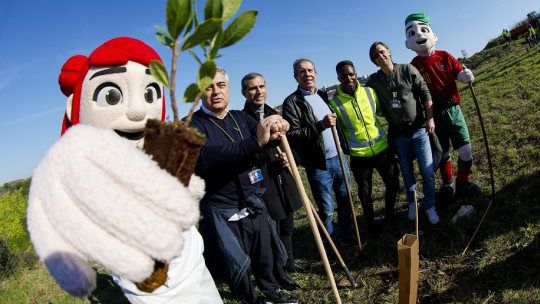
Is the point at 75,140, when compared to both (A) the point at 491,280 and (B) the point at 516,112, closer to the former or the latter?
(A) the point at 491,280

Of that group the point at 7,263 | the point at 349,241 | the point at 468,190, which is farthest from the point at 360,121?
the point at 7,263

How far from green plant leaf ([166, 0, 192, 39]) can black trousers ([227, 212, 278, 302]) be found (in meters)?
1.89

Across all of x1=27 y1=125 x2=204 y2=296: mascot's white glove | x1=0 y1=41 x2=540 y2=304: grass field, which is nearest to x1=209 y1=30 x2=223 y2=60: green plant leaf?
x1=27 y1=125 x2=204 y2=296: mascot's white glove

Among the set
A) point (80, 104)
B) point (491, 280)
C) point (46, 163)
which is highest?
point (80, 104)

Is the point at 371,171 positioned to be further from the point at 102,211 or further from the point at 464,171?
the point at 102,211

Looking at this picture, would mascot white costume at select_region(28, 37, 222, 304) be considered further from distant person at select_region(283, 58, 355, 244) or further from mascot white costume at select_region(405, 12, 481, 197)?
mascot white costume at select_region(405, 12, 481, 197)

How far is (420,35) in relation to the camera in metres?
3.89

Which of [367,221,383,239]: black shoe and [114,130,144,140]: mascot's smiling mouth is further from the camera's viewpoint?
[367,221,383,239]: black shoe

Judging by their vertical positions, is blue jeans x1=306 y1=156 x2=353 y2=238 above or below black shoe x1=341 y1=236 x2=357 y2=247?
above

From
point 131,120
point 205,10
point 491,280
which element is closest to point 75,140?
point 205,10

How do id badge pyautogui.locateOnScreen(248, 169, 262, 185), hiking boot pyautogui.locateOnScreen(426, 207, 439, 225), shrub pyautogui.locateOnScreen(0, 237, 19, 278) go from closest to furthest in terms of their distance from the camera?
id badge pyautogui.locateOnScreen(248, 169, 262, 185) → hiking boot pyautogui.locateOnScreen(426, 207, 439, 225) → shrub pyautogui.locateOnScreen(0, 237, 19, 278)

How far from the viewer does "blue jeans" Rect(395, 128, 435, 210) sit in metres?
3.61

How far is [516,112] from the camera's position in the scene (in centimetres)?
726

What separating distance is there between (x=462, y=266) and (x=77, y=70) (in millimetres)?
3131
